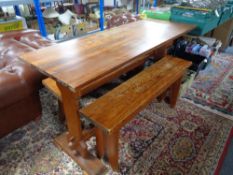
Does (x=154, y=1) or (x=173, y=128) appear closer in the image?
(x=173, y=128)

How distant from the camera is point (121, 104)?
1.12m

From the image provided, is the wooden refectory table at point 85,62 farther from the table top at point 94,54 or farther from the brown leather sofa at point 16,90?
the brown leather sofa at point 16,90

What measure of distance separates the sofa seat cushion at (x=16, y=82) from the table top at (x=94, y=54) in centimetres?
16

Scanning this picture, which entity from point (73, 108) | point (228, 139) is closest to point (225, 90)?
point (228, 139)

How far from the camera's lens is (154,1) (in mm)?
3830

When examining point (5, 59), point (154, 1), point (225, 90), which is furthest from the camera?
point (154, 1)

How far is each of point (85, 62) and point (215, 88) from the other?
5.41 ft

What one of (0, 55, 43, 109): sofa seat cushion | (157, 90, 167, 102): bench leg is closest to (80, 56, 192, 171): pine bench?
(157, 90, 167, 102): bench leg

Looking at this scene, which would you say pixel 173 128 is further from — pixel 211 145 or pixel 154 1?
pixel 154 1

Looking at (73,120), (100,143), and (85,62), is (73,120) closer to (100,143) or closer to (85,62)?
(100,143)

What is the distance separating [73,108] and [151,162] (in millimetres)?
667

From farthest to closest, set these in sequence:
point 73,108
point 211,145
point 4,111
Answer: point 211,145
point 4,111
point 73,108

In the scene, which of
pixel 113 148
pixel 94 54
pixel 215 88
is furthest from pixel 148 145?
pixel 215 88

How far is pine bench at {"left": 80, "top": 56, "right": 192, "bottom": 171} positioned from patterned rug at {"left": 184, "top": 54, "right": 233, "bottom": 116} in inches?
21.8
